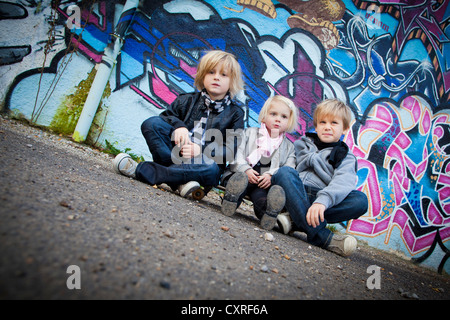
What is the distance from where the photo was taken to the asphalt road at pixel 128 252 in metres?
0.55

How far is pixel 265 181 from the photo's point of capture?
185 cm

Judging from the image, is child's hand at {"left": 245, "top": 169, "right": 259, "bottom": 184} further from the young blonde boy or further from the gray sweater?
the gray sweater

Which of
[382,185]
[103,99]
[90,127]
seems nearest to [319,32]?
[382,185]

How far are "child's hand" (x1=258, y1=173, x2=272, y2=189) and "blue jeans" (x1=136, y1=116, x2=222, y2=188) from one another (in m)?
0.33

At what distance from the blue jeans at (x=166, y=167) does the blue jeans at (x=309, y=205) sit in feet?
1.67

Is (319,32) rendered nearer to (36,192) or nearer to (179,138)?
(179,138)

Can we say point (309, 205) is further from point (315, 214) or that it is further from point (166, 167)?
point (166, 167)

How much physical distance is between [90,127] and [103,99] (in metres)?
0.42

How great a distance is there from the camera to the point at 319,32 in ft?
11.6

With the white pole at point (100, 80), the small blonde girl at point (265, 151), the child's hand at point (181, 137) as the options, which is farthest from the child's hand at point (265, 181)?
the white pole at point (100, 80)

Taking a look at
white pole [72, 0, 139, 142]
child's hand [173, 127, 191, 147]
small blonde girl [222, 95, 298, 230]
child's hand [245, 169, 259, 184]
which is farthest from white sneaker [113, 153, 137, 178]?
white pole [72, 0, 139, 142]

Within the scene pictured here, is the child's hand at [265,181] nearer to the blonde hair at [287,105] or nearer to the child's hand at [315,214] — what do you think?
the child's hand at [315,214]

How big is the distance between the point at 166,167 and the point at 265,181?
2.44 feet

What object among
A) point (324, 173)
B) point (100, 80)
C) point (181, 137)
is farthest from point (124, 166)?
point (100, 80)
